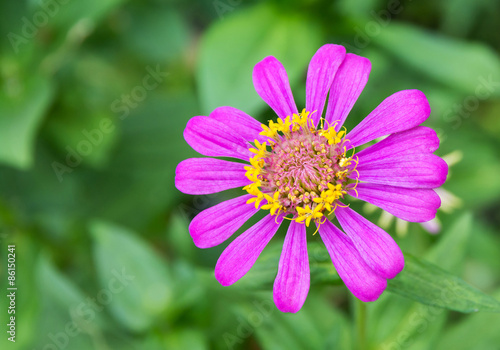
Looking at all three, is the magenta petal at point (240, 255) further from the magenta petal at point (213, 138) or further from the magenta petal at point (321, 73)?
the magenta petal at point (321, 73)

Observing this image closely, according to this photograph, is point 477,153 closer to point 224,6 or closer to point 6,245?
point 224,6

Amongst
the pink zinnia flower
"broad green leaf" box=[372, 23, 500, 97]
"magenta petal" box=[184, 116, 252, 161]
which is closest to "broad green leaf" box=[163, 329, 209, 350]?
the pink zinnia flower

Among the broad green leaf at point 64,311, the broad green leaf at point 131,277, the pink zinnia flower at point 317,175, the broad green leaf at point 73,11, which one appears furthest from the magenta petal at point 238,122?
the broad green leaf at point 64,311

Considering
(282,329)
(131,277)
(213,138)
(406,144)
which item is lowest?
(131,277)

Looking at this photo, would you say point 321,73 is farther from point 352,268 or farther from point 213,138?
point 352,268

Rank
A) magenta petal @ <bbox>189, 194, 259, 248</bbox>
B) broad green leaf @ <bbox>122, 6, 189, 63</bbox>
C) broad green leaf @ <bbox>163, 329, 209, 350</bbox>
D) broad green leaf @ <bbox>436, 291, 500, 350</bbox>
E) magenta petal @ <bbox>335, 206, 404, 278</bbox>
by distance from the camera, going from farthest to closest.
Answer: broad green leaf @ <bbox>122, 6, 189, 63</bbox> → broad green leaf @ <bbox>163, 329, 209, 350</bbox> → broad green leaf @ <bbox>436, 291, 500, 350</bbox> → magenta petal @ <bbox>189, 194, 259, 248</bbox> → magenta petal @ <bbox>335, 206, 404, 278</bbox>

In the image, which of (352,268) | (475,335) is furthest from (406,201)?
(475,335)

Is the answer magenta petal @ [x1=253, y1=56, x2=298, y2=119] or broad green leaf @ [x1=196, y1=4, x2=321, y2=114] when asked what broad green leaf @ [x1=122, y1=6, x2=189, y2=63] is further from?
magenta petal @ [x1=253, y1=56, x2=298, y2=119]

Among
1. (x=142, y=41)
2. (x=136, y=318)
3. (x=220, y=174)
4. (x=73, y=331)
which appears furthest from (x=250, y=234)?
(x=142, y=41)
